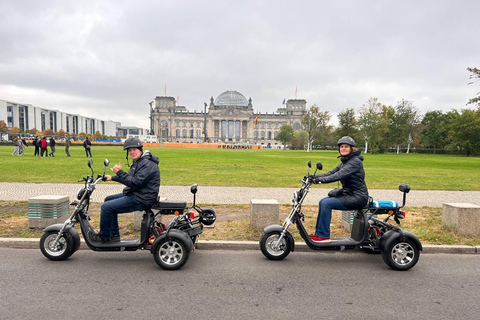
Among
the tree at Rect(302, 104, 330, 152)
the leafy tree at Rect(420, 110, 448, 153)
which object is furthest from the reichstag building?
the tree at Rect(302, 104, 330, 152)

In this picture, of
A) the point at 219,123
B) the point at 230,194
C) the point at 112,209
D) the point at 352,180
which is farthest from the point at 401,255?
the point at 219,123

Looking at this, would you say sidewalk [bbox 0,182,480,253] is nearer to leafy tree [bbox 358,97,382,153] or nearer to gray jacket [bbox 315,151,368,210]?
gray jacket [bbox 315,151,368,210]

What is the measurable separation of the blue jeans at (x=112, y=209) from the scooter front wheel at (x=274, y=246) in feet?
6.73

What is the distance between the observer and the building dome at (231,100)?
175 meters

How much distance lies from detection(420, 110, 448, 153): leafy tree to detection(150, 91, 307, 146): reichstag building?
277ft

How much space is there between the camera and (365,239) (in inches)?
210

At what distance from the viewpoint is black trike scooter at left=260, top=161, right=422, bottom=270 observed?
5113 millimetres

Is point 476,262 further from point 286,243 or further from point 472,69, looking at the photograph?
point 472,69

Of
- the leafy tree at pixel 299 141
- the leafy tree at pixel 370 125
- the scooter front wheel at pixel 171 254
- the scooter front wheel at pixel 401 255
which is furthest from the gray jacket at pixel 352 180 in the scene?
the leafy tree at pixel 299 141

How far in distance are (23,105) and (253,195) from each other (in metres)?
129

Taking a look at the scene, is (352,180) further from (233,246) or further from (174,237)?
(174,237)

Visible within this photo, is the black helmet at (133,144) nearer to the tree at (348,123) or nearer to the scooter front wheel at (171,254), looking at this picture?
the scooter front wheel at (171,254)

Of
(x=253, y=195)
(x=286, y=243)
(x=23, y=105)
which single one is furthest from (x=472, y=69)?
(x=23, y=105)

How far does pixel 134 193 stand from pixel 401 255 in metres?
4.38
